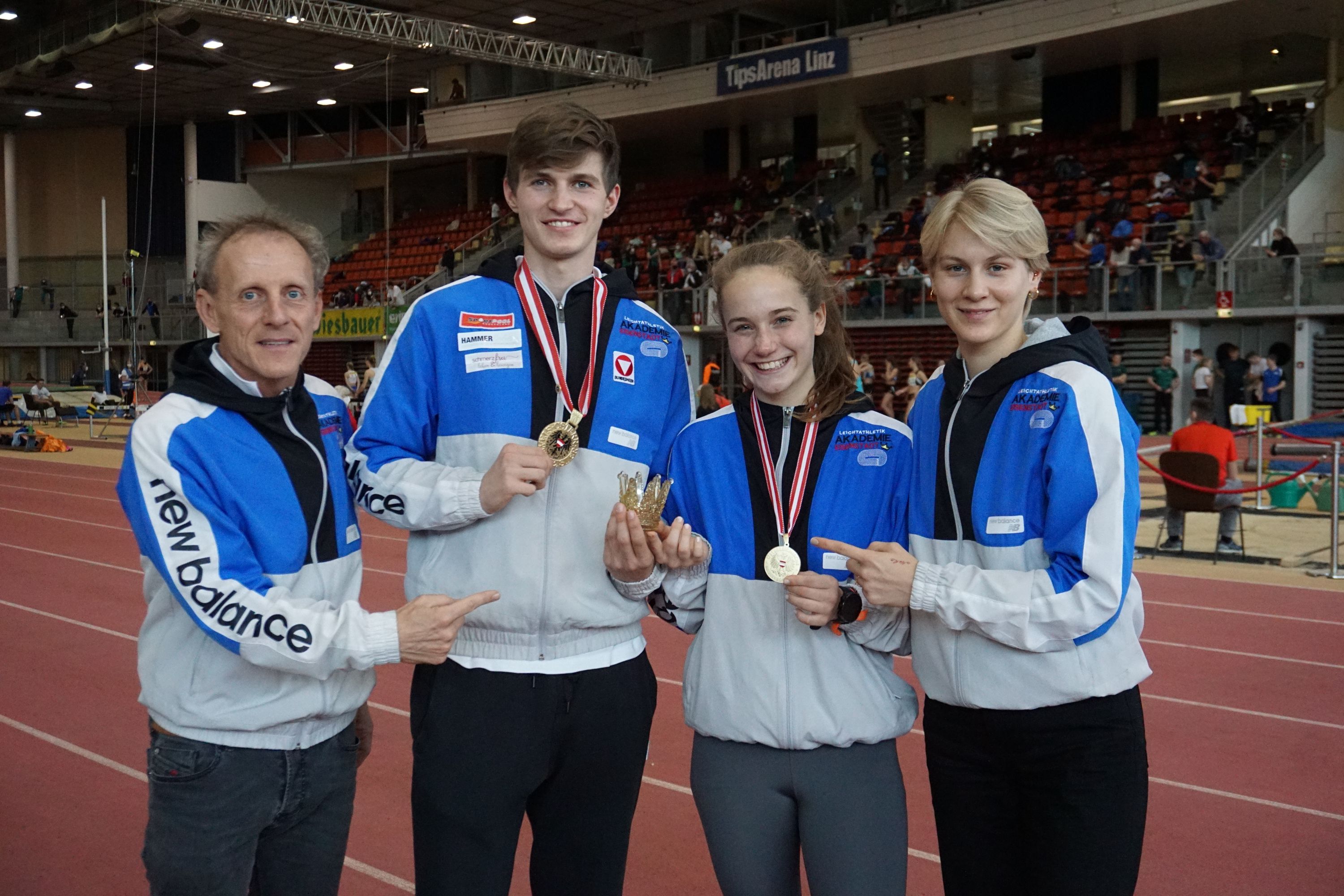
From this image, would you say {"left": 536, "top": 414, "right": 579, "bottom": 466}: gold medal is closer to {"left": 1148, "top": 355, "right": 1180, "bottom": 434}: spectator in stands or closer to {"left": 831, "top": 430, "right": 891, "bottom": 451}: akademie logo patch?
{"left": 831, "top": 430, "right": 891, "bottom": 451}: akademie logo patch

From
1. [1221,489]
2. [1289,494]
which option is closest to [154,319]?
[1289,494]

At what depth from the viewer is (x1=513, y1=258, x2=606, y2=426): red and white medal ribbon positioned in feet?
7.98

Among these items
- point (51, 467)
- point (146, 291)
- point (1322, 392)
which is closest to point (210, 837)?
point (51, 467)

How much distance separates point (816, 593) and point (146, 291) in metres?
41.3

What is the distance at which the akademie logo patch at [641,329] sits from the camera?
253 cm

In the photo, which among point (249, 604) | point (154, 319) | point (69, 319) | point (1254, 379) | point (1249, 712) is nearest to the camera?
point (249, 604)

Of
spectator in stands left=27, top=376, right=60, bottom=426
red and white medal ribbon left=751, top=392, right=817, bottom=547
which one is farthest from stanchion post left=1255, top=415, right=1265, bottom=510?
spectator in stands left=27, top=376, right=60, bottom=426

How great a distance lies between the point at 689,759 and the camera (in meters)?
4.90

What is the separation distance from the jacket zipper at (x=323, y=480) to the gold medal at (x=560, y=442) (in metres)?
0.43

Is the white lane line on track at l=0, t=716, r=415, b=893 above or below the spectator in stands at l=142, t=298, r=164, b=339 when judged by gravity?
below

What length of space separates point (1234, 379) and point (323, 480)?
18189 mm

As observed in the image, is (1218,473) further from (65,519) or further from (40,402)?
(40,402)

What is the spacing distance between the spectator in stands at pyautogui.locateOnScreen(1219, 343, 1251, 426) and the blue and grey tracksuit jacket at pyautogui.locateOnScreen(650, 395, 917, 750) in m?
17.2

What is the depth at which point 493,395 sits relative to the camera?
240cm
